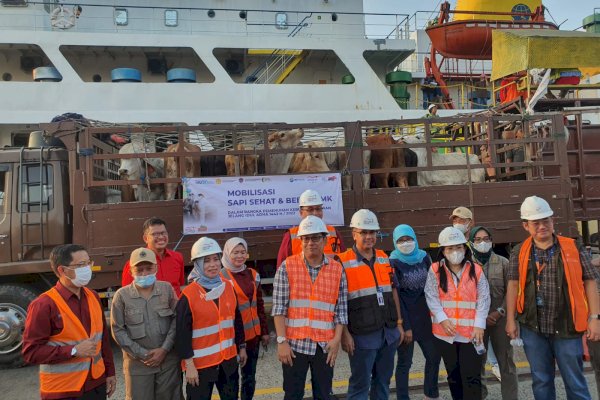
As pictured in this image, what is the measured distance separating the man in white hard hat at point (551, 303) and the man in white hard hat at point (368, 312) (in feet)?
2.93

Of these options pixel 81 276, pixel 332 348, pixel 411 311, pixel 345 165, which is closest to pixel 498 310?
pixel 411 311

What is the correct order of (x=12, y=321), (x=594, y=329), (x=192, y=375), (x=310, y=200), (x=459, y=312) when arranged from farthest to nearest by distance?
(x=12, y=321), (x=310, y=200), (x=459, y=312), (x=594, y=329), (x=192, y=375)

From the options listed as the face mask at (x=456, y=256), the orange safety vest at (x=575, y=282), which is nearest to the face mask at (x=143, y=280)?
the face mask at (x=456, y=256)

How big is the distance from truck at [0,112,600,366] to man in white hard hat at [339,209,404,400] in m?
2.09

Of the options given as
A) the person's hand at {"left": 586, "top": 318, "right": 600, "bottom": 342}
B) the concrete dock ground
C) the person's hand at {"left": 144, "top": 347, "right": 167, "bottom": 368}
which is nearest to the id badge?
the concrete dock ground

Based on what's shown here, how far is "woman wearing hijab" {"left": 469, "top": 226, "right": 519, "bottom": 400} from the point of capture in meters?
3.65

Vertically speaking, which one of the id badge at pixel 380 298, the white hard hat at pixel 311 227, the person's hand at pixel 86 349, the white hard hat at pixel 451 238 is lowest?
the person's hand at pixel 86 349

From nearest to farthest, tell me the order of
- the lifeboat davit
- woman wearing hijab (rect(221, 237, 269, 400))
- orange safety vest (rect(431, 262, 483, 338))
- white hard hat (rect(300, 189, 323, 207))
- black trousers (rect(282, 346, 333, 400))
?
1. black trousers (rect(282, 346, 333, 400))
2. orange safety vest (rect(431, 262, 483, 338))
3. woman wearing hijab (rect(221, 237, 269, 400))
4. white hard hat (rect(300, 189, 323, 207))
5. the lifeboat davit

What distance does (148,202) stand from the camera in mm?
5156

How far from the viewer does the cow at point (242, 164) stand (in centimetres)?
562

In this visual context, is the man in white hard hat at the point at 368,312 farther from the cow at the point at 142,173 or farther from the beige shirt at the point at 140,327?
the cow at the point at 142,173

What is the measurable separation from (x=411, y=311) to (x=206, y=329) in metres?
1.67

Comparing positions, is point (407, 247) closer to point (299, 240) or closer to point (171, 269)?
point (299, 240)

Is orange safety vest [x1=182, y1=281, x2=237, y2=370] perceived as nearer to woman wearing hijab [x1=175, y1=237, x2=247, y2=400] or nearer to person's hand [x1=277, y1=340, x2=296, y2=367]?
woman wearing hijab [x1=175, y1=237, x2=247, y2=400]
